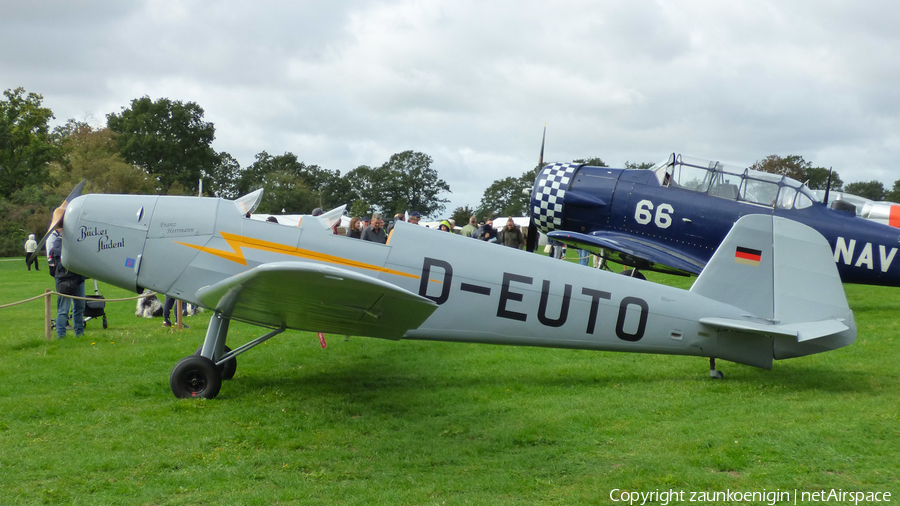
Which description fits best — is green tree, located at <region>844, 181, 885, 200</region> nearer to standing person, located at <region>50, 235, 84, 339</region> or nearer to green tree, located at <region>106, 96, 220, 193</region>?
green tree, located at <region>106, 96, 220, 193</region>

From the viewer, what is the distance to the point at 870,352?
24.5 ft

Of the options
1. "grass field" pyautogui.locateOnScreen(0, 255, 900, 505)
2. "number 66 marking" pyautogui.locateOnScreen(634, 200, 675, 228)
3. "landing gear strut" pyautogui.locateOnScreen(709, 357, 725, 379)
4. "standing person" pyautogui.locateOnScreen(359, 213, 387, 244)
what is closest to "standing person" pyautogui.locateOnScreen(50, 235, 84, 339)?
"grass field" pyautogui.locateOnScreen(0, 255, 900, 505)

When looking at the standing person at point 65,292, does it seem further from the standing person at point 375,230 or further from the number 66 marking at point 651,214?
the number 66 marking at point 651,214

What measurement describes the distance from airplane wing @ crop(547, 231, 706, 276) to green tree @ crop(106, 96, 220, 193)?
179 feet

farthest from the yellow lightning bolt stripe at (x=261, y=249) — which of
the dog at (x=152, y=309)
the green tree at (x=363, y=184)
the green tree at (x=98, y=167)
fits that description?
the green tree at (x=363, y=184)

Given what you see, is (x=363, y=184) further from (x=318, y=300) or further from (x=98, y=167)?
(x=318, y=300)

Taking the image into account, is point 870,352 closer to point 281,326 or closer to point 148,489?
point 281,326

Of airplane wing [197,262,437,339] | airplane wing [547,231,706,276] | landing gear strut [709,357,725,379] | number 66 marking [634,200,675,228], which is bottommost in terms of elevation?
landing gear strut [709,357,725,379]

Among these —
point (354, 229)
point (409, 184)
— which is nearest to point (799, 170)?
point (409, 184)

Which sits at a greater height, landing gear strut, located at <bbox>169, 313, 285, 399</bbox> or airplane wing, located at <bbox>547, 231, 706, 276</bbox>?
airplane wing, located at <bbox>547, 231, 706, 276</bbox>

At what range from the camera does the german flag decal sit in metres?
6.09

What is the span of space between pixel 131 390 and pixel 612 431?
4.54 metres

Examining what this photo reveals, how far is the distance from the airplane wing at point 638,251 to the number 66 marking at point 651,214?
0.32 metres

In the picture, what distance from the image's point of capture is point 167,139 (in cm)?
6038
